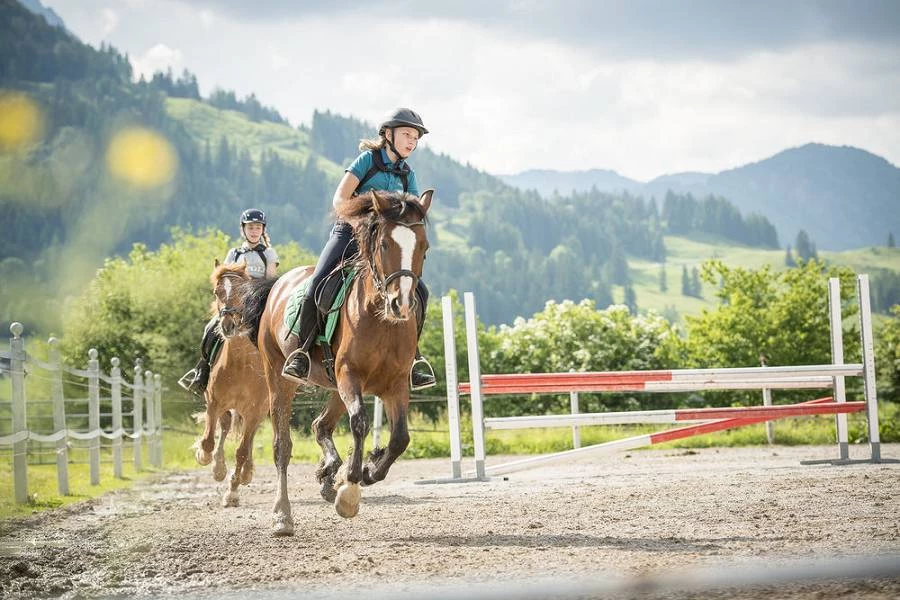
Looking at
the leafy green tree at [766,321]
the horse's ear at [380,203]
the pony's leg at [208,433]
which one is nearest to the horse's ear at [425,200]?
the horse's ear at [380,203]

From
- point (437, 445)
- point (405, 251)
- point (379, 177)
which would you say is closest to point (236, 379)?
point (379, 177)

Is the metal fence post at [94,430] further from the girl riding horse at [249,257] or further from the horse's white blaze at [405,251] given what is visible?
the horse's white blaze at [405,251]

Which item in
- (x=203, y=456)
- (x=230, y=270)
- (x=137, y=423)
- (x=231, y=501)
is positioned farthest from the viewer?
(x=137, y=423)

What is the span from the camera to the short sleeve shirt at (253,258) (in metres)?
11.9

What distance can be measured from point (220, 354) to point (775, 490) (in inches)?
252

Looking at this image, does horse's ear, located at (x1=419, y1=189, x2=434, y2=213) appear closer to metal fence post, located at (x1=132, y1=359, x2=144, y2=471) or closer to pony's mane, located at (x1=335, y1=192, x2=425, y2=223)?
pony's mane, located at (x1=335, y1=192, x2=425, y2=223)

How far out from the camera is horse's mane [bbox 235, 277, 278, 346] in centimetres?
940

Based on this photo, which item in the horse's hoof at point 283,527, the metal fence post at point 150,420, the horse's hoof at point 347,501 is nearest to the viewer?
the horse's hoof at point 347,501

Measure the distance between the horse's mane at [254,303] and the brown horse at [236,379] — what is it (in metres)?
1.60

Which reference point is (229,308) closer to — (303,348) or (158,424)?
(303,348)

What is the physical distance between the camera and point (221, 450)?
12.2 meters

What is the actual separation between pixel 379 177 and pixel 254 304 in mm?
2110

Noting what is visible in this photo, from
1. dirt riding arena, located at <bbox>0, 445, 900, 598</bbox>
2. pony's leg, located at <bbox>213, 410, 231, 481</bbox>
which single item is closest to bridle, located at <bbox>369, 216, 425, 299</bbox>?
dirt riding arena, located at <bbox>0, 445, 900, 598</bbox>

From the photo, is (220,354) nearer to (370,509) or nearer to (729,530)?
(370,509)
